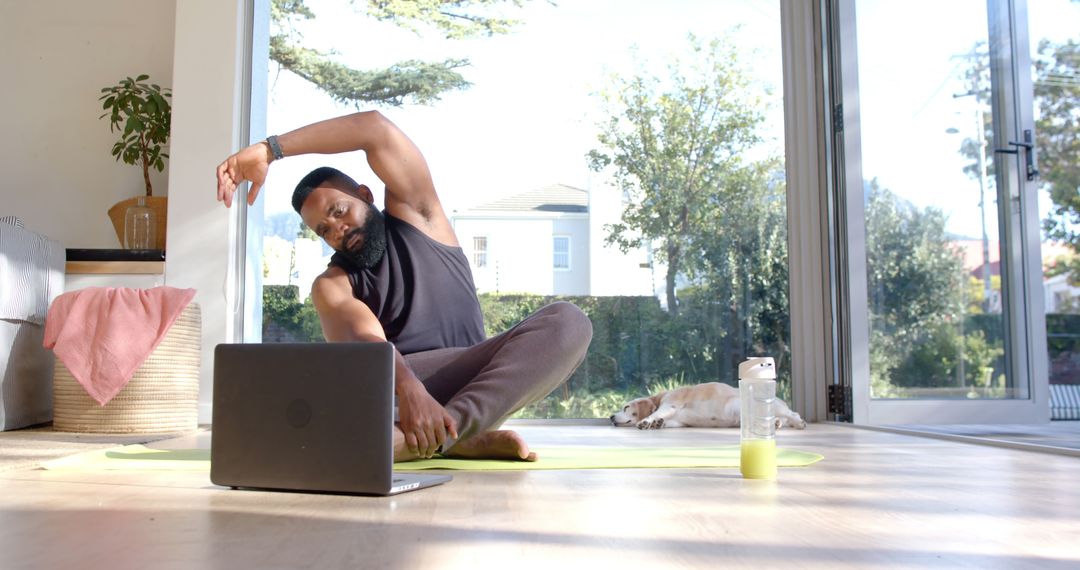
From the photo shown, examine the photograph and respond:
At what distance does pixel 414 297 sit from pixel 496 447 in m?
0.42

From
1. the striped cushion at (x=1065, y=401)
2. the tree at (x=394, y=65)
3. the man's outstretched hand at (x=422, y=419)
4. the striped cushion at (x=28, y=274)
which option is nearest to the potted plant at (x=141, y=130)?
the striped cushion at (x=28, y=274)

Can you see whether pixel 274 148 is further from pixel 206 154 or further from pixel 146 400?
pixel 206 154

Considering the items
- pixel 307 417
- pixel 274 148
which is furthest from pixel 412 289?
pixel 307 417

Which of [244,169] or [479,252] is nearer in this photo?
[244,169]

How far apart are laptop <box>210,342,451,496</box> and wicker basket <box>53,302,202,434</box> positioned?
202 centimetres

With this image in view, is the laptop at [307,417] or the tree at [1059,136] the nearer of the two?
the laptop at [307,417]

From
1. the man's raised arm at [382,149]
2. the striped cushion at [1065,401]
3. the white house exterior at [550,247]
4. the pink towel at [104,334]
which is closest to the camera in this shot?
the man's raised arm at [382,149]

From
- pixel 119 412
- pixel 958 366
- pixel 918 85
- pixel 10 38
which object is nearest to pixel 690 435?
pixel 958 366

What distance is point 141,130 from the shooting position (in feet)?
14.4

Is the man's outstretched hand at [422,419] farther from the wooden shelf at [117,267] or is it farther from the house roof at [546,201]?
the house roof at [546,201]

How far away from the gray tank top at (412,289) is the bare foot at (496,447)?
246mm

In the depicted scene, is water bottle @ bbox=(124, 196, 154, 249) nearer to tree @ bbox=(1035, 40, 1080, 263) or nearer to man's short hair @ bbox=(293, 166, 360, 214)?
man's short hair @ bbox=(293, 166, 360, 214)

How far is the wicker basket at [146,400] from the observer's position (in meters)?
3.54

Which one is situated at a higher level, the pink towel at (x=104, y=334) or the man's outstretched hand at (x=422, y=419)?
the pink towel at (x=104, y=334)
